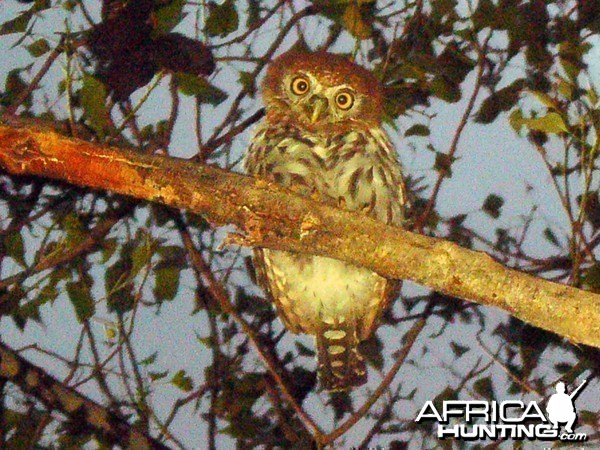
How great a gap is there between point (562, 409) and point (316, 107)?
1.12 m

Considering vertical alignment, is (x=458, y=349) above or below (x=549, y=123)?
above

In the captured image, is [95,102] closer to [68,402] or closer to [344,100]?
[344,100]

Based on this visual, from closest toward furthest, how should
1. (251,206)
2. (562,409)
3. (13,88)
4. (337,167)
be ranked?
1. (251,206)
2. (337,167)
3. (562,409)
4. (13,88)

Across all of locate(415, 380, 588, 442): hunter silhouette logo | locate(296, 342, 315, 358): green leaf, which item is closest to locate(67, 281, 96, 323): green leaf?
locate(296, 342, 315, 358): green leaf

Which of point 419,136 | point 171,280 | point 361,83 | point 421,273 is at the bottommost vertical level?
point 421,273

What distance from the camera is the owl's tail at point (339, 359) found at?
2293 mm

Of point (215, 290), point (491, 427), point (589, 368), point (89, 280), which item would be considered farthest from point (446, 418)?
point (89, 280)

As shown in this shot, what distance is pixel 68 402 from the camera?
7.20 ft

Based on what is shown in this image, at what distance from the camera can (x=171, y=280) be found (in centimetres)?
231

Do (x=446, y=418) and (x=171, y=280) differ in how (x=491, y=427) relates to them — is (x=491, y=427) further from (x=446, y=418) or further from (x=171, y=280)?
(x=171, y=280)

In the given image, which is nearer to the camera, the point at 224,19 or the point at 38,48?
the point at 224,19

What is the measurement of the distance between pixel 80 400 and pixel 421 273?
1276mm

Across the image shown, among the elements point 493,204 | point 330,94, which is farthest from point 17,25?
point 493,204

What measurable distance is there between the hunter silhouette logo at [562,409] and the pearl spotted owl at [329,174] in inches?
21.5
